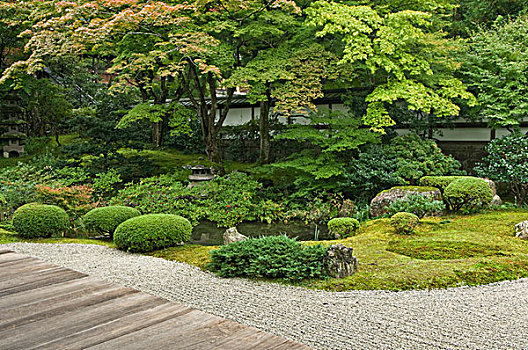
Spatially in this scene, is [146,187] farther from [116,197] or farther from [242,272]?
[242,272]

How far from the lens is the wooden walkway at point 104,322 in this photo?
7.82ft

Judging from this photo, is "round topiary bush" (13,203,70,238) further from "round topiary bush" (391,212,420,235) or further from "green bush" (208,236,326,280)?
"round topiary bush" (391,212,420,235)

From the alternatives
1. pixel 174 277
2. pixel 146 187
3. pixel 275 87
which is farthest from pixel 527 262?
pixel 146 187

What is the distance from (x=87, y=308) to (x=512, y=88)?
1092 cm

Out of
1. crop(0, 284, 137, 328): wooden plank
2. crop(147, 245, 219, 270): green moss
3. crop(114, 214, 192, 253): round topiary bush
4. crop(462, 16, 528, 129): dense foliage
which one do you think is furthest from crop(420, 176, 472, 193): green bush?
crop(0, 284, 137, 328): wooden plank

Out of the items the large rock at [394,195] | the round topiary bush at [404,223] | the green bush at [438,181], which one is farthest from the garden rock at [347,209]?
the round topiary bush at [404,223]

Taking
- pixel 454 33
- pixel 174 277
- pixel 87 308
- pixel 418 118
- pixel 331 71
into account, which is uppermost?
pixel 454 33

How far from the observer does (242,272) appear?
5.14 m

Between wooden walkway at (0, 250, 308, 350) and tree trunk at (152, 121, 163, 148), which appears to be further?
tree trunk at (152, 121, 163, 148)

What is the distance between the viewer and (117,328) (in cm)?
261

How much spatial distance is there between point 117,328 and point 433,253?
493 centimetres

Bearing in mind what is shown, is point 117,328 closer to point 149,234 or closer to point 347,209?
point 149,234

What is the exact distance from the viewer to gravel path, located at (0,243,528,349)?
3395 mm

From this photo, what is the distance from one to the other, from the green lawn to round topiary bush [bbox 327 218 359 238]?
164mm
